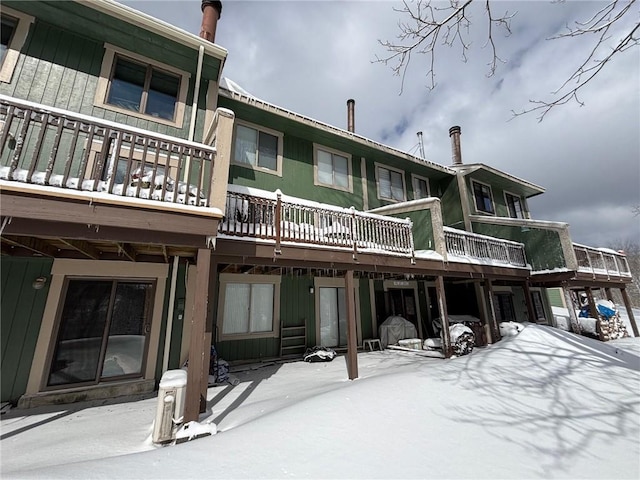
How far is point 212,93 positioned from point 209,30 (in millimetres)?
2434

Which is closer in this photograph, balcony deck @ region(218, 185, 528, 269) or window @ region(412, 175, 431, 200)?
balcony deck @ region(218, 185, 528, 269)

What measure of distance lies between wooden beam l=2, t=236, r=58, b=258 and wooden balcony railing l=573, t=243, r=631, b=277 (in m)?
17.9

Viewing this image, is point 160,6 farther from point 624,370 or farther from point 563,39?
point 624,370

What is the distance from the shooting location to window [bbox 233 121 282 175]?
9102 millimetres

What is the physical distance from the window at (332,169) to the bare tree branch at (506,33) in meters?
6.63

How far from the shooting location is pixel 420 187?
538 inches

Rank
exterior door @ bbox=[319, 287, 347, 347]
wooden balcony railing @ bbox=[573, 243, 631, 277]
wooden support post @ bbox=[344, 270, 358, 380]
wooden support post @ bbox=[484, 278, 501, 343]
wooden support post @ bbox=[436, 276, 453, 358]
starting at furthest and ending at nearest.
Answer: wooden balcony railing @ bbox=[573, 243, 631, 277]
wooden support post @ bbox=[484, 278, 501, 343]
exterior door @ bbox=[319, 287, 347, 347]
wooden support post @ bbox=[436, 276, 453, 358]
wooden support post @ bbox=[344, 270, 358, 380]

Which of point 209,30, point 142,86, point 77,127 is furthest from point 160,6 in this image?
point 77,127

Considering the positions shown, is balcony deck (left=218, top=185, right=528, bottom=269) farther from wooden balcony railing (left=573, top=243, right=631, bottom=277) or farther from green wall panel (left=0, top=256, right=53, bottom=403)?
wooden balcony railing (left=573, top=243, right=631, bottom=277)

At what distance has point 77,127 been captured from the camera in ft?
12.5

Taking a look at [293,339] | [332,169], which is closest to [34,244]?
[293,339]

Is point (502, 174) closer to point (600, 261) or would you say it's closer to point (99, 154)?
point (600, 261)

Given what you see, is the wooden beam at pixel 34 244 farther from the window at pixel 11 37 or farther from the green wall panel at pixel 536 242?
the green wall panel at pixel 536 242

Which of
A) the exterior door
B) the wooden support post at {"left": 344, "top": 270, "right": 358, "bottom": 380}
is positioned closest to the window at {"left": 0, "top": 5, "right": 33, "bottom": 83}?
the wooden support post at {"left": 344, "top": 270, "right": 358, "bottom": 380}
